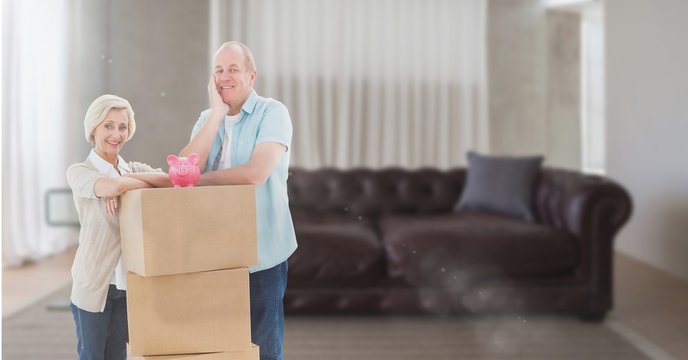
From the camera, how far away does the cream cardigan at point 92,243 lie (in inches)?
38.2

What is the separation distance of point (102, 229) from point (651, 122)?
3116 mm

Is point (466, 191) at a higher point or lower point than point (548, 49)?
lower

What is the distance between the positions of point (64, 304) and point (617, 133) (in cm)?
299

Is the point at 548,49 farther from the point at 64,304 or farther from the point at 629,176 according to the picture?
the point at 64,304

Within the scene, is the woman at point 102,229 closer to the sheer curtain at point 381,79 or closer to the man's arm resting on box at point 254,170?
the man's arm resting on box at point 254,170

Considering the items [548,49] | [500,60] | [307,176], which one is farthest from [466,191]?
[548,49]

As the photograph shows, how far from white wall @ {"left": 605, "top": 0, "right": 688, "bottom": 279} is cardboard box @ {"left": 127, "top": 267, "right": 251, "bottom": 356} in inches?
108

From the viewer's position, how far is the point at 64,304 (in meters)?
2.35

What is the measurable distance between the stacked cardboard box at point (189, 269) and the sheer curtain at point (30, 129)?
1.71 m

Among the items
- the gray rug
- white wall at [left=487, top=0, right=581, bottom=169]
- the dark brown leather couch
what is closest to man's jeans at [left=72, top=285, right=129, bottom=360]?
the gray rug

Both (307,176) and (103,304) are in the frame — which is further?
(307,176)

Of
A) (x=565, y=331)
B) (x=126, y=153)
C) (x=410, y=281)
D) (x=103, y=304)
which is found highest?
(x=126, y=153)

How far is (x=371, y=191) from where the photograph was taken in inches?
115

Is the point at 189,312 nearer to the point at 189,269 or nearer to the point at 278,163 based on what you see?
the point at 189,269
